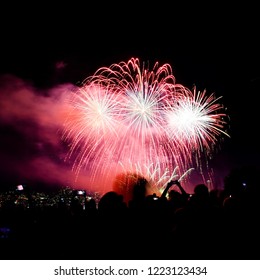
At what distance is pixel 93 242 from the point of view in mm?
4402

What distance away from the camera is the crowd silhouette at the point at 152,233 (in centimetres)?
426

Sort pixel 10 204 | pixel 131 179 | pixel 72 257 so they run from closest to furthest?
1. pixel 72 257
2. pixel 10 204
3. pixel 131 179

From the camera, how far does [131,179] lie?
28625mm

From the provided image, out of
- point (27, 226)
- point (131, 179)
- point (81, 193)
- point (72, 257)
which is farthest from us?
point (131, 179)

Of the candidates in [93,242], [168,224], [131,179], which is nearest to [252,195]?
[168,224]

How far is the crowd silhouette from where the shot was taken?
14.0 feet

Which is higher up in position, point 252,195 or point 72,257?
point 252,195

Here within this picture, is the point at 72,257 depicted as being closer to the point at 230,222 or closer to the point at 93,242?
the point at 93,242

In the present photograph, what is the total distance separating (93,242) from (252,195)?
2.50 meters

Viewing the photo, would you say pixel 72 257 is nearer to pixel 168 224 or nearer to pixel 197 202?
pixel 168 224

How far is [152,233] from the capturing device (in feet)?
15.7
